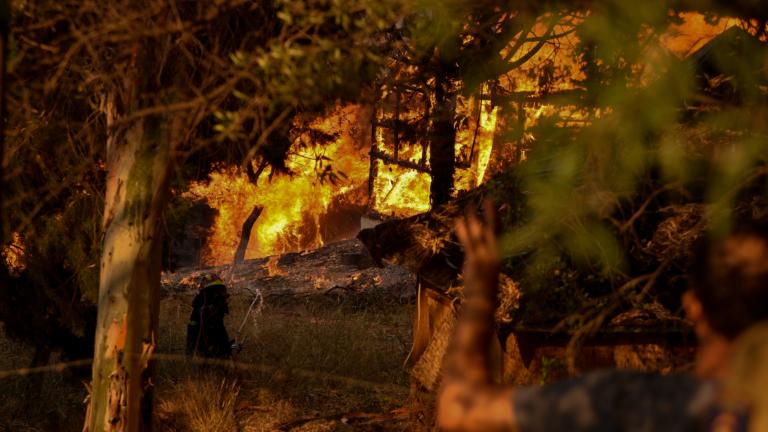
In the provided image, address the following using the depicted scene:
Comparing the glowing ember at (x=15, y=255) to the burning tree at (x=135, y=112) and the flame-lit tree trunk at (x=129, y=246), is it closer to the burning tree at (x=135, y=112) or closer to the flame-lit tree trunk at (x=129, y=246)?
the burning tree at (x=135, y=112)

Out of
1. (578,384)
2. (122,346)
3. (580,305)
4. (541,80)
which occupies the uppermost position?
(541,80)

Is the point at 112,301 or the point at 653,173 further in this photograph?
the point at 653,173

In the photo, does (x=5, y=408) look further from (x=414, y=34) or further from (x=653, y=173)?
(x=653, y=173)

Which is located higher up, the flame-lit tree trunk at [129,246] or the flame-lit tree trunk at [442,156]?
the flame-lit tree trunk at [442,156]

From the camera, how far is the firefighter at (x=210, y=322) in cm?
1354

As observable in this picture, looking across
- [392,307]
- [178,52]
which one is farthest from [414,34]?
[392,307]

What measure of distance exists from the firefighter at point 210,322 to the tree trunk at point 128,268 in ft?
19.1

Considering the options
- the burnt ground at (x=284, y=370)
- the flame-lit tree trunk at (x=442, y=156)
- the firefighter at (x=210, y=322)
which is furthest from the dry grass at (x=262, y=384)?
the flame-lit tree trunk at (x=442, y=156)

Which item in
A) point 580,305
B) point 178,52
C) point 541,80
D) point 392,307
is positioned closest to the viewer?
point 178,52

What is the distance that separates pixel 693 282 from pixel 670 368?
20.4ft

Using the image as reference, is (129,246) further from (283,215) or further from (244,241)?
(283,215)

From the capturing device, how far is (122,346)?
748cm

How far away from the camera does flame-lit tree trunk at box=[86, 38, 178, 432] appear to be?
726 centimetres

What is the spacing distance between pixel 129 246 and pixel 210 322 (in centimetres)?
628
